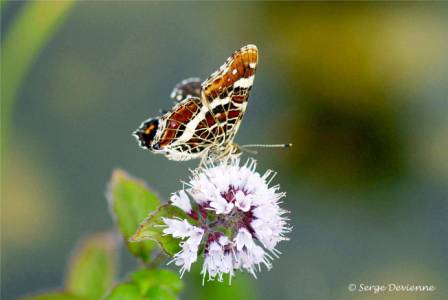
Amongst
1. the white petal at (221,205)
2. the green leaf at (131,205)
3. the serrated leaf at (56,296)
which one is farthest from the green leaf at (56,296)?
the white petal at (221,205)

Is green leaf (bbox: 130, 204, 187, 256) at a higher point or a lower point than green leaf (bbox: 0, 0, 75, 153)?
lower

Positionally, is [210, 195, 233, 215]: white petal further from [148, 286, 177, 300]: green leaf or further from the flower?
[148, 286, 177, 300]: green leaf

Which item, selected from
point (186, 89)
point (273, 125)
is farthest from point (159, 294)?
point (273, 125)

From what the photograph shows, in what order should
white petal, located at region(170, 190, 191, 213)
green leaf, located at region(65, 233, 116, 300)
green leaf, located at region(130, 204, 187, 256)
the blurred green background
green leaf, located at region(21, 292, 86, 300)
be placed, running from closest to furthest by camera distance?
green leaf, located at region(130, 204, 187, 256) < white petal, located at region(170, 190, 191, 213) < green leaf, located at region(21, 292, 86, 300) < green leaf, located at region(65, 233, 116, 300) < the blurred green background

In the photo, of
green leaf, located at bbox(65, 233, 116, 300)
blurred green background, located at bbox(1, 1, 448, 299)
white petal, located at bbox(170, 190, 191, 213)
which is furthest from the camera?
blurred green background, located at bbox(1, 1, 448, 299)

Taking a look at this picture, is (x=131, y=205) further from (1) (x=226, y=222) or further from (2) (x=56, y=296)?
(2) (x=56, y=296)

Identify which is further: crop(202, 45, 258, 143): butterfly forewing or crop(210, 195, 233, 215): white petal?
crop(202, 45, 258, 143): butterfly forewing

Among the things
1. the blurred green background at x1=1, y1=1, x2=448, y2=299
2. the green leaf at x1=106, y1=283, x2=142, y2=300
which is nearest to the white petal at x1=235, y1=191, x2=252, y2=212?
the green leaf at x1=106, y1=283, x2=142, y2=300
